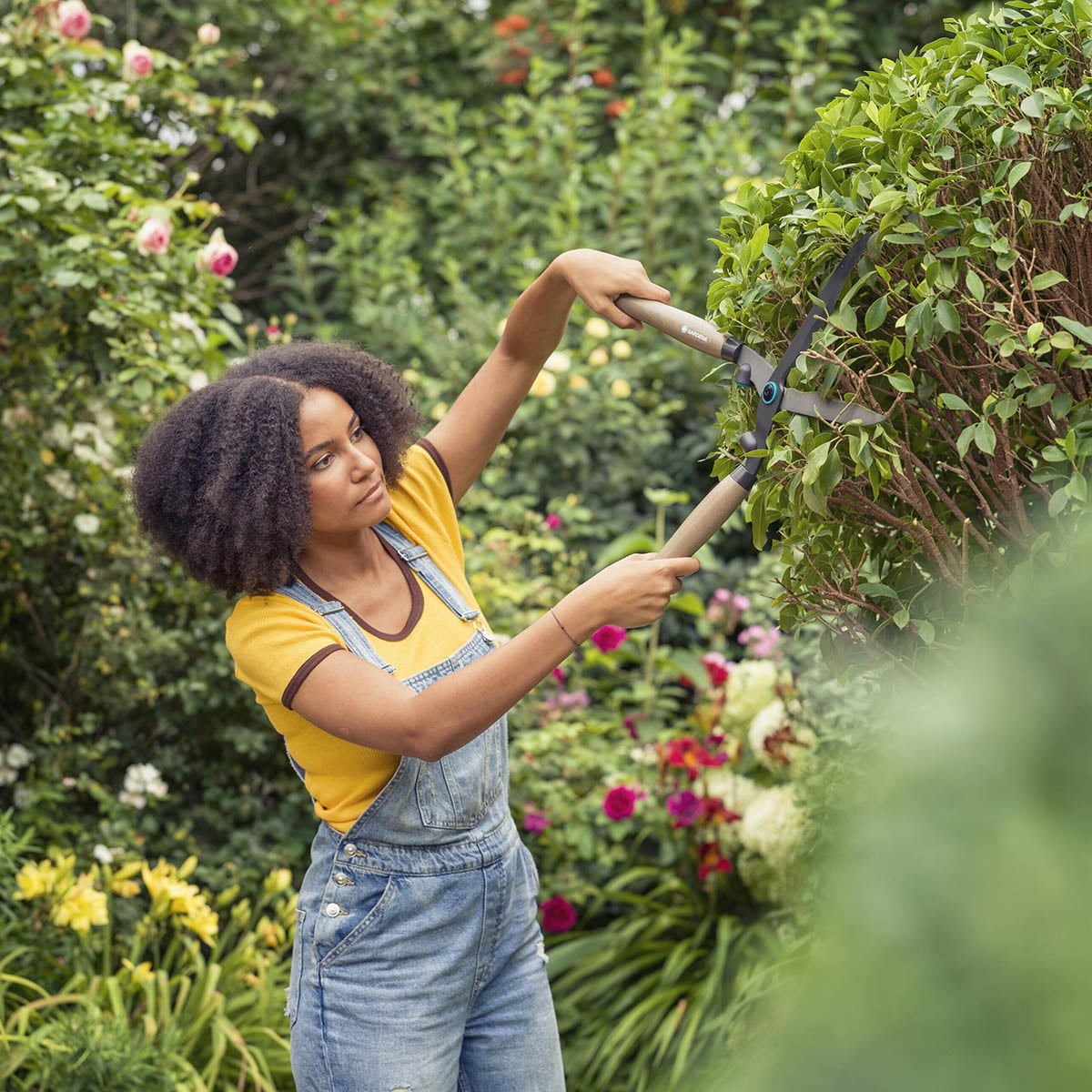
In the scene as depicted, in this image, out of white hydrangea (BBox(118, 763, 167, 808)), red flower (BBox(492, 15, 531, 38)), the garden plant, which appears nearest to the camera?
the garden plant

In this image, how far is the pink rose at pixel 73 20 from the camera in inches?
105

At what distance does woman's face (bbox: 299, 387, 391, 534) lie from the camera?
62.4 inches

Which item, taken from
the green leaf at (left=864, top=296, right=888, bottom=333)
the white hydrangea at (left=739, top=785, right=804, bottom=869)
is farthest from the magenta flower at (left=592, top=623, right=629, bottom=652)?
the green leaf at (left=864, top=296, right=888, bottom=333)

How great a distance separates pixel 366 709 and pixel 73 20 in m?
2.02

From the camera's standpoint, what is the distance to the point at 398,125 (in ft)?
16.8

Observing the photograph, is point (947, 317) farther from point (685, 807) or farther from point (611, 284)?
point (685, 807)

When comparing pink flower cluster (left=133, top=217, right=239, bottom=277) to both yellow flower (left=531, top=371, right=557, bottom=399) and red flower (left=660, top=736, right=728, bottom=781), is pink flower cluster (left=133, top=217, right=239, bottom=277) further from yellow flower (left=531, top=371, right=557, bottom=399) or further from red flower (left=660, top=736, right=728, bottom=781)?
red flower (left=660, top=736, right=728, bottom=781)

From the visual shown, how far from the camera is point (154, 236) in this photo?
2537 mm

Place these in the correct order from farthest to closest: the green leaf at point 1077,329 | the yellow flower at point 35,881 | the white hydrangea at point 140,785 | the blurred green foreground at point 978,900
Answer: the white hydrangea at point 140,785
the yellow flower at point 35,881
the green leaf at point 1077,329
the blurred green foreground at point 978,900

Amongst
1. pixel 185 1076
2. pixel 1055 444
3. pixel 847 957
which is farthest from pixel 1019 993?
pixel 185 1076

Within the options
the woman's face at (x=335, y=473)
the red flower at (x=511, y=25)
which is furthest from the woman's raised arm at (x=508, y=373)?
the red flower at (x=511, y=25)

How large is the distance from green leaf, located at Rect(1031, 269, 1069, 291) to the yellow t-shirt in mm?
887

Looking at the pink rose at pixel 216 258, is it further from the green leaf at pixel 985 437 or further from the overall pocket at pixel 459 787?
the green leaf at pixel 985 437

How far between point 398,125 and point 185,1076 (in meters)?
3.95
